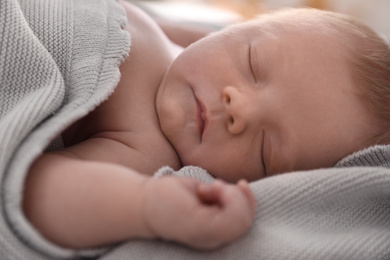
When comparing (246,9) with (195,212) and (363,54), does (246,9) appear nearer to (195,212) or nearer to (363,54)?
(363,54)

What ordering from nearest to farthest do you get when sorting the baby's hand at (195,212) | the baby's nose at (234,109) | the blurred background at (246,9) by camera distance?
the baby's hand at (195,212) < the baby's nose at (234,109) < the blurred background at (246,9)

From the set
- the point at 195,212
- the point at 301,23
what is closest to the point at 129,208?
the point at 195,212

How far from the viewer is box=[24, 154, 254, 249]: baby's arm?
0.59m

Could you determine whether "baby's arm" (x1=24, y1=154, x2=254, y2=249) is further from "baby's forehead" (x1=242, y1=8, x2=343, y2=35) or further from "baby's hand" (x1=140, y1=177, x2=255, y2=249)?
"baby's forehead" (x1=242, y1=8, x2=343, y2=35)

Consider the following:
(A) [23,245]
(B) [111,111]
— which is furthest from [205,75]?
(A) [23,245]

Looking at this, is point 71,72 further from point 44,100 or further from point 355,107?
point 355,107

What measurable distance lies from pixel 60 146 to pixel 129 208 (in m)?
0.26

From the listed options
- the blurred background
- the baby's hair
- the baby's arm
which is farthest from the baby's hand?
the blurred background

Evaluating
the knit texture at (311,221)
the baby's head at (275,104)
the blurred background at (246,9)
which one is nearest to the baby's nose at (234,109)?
the baby's head at (275,104)

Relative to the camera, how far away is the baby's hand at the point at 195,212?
1.92 feet

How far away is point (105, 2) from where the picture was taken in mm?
1016

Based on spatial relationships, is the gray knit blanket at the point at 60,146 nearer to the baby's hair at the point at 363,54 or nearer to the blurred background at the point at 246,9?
the baby's hair at the point at 363,54

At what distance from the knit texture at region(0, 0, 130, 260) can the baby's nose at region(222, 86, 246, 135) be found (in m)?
0.21

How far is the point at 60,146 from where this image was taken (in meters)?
0.80
